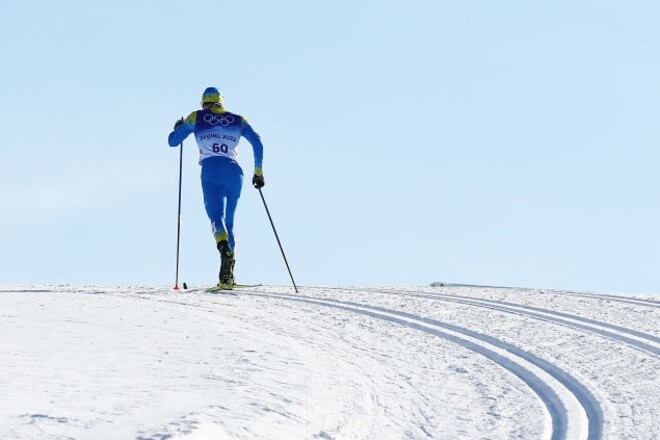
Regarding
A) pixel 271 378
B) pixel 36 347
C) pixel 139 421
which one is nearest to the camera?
pixel 139 421

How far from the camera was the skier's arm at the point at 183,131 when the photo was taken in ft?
43.1

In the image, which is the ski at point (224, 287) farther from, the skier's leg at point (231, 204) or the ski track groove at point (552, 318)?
the ski track groove at point (552, 318)

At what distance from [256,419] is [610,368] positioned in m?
3.00

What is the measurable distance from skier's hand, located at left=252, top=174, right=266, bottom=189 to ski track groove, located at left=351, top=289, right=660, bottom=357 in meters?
2.46

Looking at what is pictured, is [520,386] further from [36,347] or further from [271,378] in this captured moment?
[36,347]

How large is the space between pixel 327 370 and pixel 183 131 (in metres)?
7.34

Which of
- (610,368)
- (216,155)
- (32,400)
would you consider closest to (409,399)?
(610,368)

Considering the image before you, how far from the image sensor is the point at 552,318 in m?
9.16

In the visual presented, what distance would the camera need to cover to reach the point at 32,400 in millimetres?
5297

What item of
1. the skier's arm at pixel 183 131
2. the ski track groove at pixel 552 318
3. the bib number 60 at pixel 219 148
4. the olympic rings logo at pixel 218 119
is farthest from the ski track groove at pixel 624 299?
the skier's arm at pixel 183 131

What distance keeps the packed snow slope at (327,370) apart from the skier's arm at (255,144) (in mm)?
3447

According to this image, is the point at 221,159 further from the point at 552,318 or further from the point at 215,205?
the point at 552,318

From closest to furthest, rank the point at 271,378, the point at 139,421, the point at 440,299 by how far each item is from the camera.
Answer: the point at 139,421 < the point at 271,378 < the point at 440,299

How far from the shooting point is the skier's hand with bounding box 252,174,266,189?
13188 millimetres
